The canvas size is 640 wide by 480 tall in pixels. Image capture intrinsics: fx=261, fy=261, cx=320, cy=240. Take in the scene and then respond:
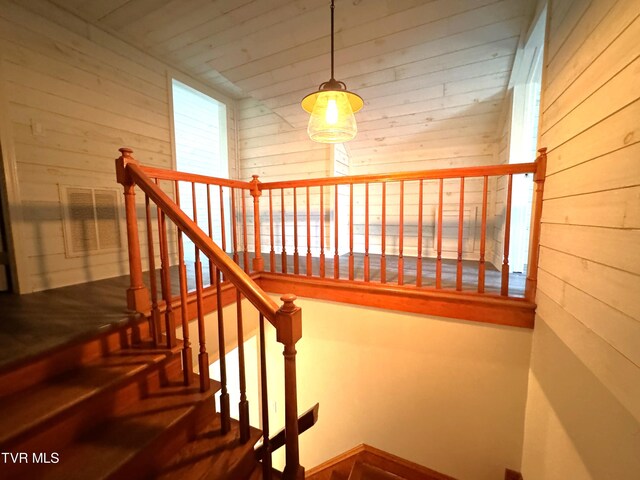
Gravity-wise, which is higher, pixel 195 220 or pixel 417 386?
pixel 195 220

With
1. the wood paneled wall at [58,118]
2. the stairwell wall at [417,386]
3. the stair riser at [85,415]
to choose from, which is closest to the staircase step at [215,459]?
the stair riser at [85,415]

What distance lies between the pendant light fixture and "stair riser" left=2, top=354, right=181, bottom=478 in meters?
1.59

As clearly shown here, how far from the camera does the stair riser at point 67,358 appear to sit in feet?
3.52

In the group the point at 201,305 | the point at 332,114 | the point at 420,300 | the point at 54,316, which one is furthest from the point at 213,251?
the point at 420,300

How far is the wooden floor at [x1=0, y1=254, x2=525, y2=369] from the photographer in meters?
1.22

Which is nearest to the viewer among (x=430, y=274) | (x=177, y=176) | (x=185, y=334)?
(x=185, y=334)

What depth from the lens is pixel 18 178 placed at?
6.54 ft

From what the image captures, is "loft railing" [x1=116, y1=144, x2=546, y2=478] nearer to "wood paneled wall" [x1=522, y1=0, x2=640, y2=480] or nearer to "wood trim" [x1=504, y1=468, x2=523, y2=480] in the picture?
"wood paneled wall" [x1=522, y1=0, x2=640, y2=480]

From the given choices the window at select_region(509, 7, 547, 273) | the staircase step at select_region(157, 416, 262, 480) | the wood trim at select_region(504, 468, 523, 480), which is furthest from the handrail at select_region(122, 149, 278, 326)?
the window at select_region(509, 7, 547, 273)

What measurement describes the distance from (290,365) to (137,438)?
0.74 metres

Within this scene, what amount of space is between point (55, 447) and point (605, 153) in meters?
2.36

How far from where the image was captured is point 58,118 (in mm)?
2199

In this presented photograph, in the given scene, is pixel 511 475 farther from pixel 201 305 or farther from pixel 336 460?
pixel 201 305

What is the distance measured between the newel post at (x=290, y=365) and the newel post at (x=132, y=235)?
1.05 metres
